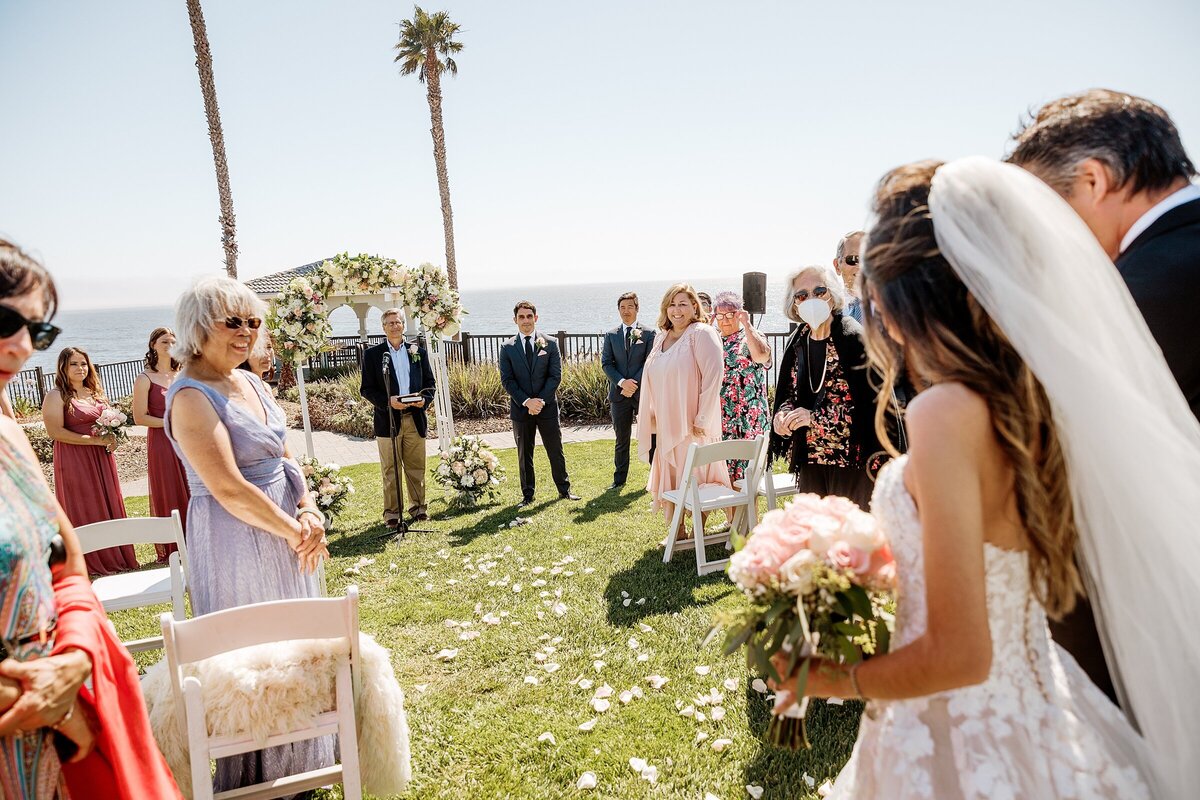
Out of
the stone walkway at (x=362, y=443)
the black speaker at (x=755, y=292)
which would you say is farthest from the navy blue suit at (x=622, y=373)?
the stone walkway at (x=362, y=443)

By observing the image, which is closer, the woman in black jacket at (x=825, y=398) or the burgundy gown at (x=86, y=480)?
the woman in black jacket at (x=825, y=398)

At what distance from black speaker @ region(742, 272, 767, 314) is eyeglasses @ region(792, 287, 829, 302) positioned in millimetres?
6282

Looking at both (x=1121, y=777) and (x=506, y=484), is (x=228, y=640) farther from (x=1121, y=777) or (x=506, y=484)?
(x=506, y=484)

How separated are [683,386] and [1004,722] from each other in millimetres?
5129

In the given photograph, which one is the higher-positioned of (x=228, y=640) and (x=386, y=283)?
(x=386, y=283)

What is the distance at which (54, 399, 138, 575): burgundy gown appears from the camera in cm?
701

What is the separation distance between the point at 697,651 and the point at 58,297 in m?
3.95

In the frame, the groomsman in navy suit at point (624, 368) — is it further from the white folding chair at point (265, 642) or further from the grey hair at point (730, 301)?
the white folding chair at point (265, 642)

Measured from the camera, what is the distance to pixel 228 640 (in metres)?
2.54

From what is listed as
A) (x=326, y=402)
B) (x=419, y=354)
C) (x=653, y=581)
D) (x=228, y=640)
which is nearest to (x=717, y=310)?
(x=653, y=581)

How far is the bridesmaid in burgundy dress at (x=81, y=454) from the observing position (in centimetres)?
696

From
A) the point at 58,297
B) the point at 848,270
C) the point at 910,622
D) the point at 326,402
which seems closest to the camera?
the point at 910,622

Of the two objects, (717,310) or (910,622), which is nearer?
(910,622)

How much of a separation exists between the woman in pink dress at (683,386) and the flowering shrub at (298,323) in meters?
3.64
